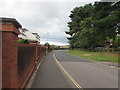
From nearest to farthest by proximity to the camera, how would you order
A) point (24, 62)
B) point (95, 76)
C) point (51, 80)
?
point (24, 62) < point (51, 80) < point (95, 76)

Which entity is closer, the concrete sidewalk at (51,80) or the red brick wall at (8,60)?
the red brick wall at (8,60)

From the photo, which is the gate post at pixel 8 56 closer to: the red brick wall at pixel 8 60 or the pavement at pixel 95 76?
the red brick wall at pixel 8 60

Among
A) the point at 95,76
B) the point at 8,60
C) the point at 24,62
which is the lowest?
the point at 95,76

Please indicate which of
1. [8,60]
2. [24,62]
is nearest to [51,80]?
[24,62]

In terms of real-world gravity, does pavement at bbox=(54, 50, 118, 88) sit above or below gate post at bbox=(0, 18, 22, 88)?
below

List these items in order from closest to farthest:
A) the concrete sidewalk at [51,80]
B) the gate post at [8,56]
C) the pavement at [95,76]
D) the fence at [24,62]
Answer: the gate post at [8,56] < the fence at [24,62] < the concrete sidewalk at [51,80] < the pavement at [95,76]

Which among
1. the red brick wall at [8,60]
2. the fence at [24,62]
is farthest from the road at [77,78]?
the red brick wall at [8,60]

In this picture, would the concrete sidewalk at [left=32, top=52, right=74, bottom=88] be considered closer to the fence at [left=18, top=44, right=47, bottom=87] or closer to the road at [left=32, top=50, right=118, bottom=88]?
the road at [left=32, top=50, right=118, bottom=88]

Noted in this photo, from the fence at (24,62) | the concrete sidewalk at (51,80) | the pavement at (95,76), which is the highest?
the fence at (24,62)

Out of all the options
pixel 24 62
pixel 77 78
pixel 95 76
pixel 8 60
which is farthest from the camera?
pixel 95 76

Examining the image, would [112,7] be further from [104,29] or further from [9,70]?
[9,70]

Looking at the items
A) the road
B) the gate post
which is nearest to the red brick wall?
the gate post

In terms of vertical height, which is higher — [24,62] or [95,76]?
[24,62]

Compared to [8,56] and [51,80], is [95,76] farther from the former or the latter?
[8,56]
